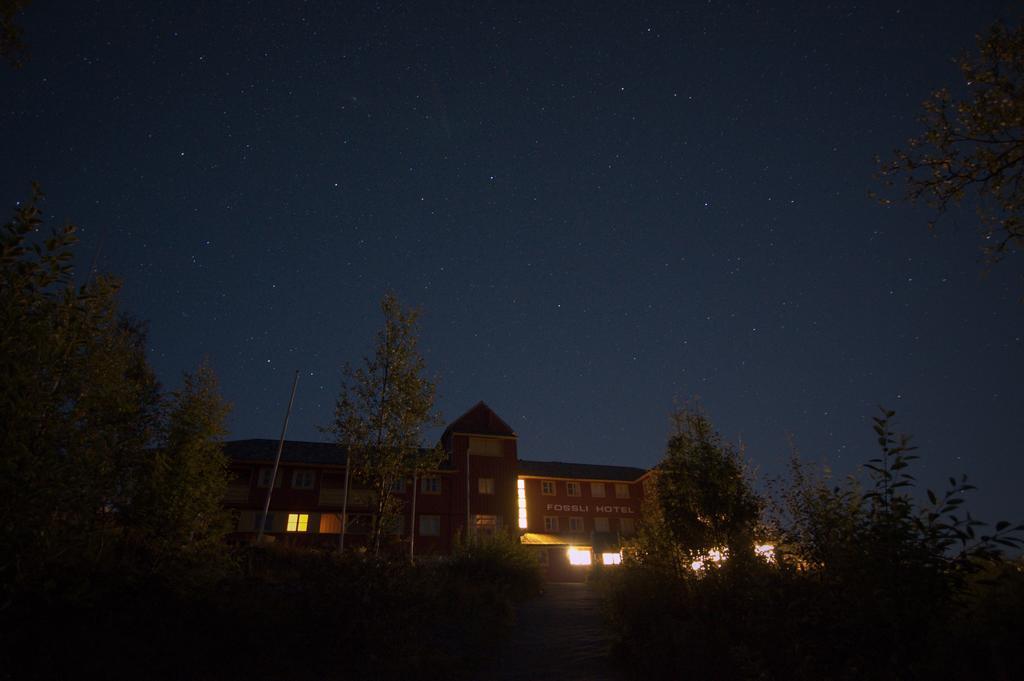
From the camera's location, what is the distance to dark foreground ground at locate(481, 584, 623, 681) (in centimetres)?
1238

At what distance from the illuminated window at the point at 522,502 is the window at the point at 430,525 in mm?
10073

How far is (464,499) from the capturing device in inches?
1660


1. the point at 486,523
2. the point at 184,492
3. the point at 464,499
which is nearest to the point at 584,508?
the point at 486,523

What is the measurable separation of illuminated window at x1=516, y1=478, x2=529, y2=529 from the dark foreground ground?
85.6ft

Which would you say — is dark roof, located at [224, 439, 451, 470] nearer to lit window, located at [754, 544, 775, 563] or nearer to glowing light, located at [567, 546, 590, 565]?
glowing light, located at [567, 546, 590, 565]

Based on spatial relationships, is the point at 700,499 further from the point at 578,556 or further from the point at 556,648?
the point at 578,556

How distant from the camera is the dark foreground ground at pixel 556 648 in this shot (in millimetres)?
12375

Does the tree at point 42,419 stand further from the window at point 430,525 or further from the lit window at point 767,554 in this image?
the window at point 430,525

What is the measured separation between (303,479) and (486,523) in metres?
15.3

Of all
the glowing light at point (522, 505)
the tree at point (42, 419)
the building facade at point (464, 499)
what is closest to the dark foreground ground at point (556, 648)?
the tree at point (42, 419)

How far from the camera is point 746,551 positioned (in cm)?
1048

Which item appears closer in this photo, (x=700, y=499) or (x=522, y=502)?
(x=700, y=499)

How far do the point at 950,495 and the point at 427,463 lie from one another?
18369mm

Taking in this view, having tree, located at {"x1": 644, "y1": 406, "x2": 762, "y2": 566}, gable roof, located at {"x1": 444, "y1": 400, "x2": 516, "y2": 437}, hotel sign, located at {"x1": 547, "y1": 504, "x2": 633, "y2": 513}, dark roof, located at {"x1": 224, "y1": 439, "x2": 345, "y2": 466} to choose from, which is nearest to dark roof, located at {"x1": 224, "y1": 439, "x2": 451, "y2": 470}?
dark roof, located at {"x1": 224, "y1": 439, "x2": 345, "y2": 466}
